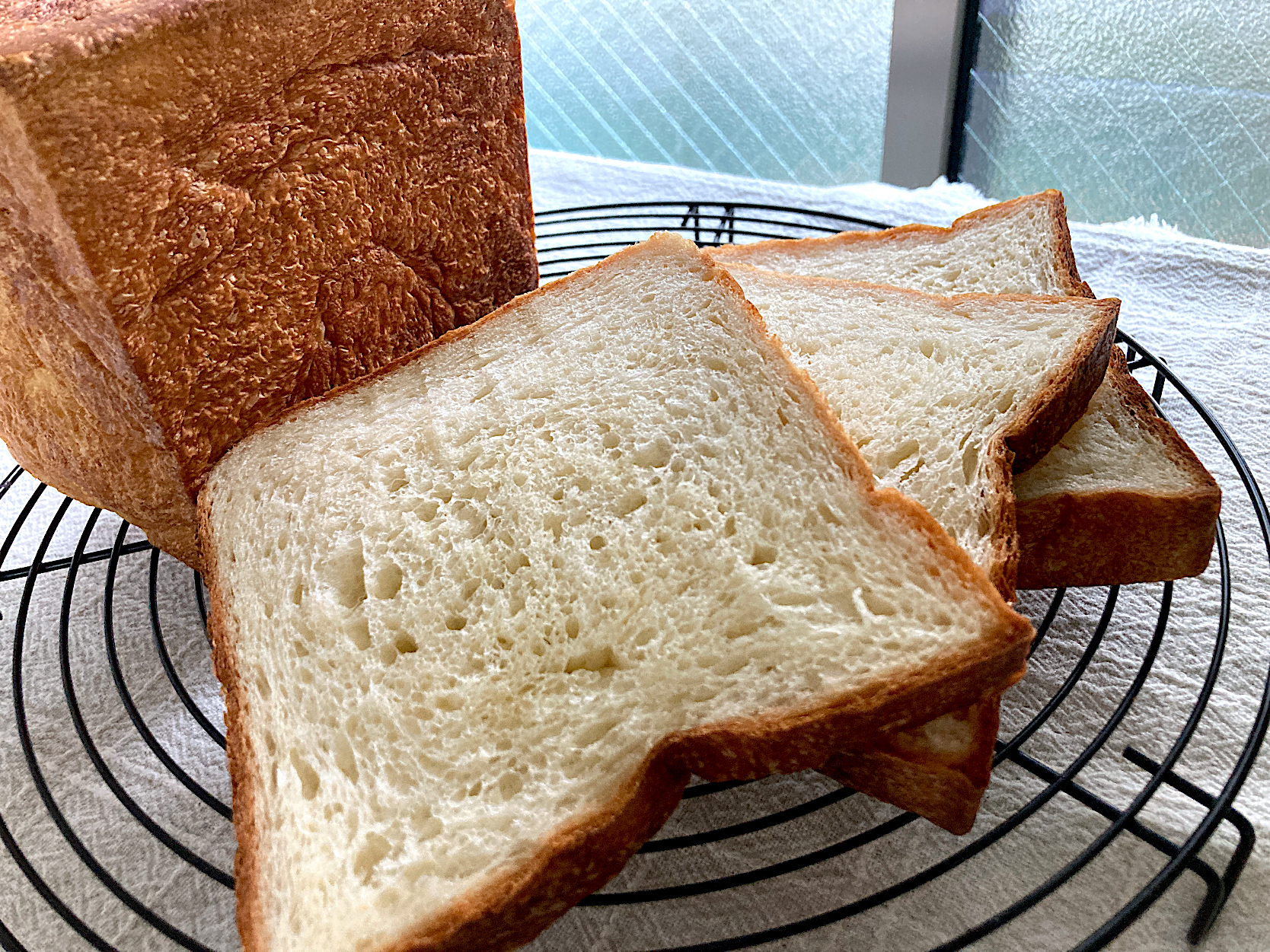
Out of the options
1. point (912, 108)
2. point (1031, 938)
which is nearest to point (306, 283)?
point (1031, 938)

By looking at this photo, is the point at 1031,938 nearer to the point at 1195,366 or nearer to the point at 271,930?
the point at 271,930

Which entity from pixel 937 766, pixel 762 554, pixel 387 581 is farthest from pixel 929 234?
pixel 387 581

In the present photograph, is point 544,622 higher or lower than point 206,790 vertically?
higher

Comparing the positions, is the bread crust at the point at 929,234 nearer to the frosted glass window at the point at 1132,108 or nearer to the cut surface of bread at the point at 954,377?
the cut surface of bread at the point at 954,377

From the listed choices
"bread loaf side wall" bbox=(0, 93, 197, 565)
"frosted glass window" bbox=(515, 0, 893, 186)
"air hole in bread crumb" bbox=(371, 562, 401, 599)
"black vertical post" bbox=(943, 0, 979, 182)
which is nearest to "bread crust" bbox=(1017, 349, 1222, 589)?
"air hole in bread crumb" bbox=(371, 562, 401, 599)

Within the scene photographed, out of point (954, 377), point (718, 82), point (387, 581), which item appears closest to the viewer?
point (387, 581)

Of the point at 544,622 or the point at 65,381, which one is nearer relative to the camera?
the point at 544,622

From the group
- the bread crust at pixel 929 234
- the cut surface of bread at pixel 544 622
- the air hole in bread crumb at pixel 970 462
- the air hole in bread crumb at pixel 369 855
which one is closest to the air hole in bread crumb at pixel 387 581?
the cut surface of bread at pixel 544 622

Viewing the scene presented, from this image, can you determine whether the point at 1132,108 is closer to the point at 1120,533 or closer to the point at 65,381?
the point at 1120,533
